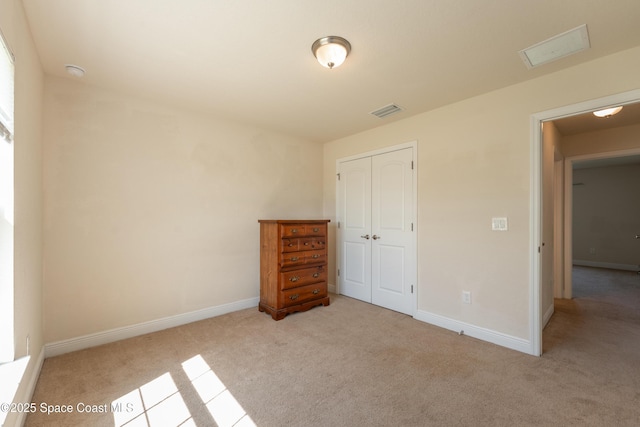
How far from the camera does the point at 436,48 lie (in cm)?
199

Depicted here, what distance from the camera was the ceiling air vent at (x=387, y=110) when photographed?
304 cm

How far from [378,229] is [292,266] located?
128 centimetres

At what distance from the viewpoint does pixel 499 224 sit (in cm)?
263

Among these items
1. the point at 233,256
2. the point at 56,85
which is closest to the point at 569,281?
the point at 233,256

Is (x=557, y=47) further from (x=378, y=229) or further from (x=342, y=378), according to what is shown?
(x=342, y=378)

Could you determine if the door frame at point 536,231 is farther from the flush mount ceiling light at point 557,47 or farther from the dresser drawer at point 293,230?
the dresser drawer at point 293,230

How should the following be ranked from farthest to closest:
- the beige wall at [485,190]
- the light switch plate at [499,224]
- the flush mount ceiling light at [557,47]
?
the light switch plate at [499,224], the beige wall at [485,190], the flush mount ceiling light at [557,47]

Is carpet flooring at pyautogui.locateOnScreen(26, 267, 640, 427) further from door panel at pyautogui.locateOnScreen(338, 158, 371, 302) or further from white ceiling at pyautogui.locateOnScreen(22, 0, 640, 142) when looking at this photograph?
white ceiling at pyautogui.locateOnScreen(22, 0, 640, 142)

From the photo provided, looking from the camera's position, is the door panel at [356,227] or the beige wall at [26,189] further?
the door panel at [356,227]

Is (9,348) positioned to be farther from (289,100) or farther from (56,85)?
(289,100)

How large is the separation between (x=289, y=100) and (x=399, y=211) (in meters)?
1.87

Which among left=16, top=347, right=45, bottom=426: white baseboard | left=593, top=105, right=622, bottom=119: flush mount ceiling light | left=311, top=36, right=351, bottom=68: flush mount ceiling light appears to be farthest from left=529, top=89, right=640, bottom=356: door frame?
left=16, top=347, right=45, bottom=426: white baseboard

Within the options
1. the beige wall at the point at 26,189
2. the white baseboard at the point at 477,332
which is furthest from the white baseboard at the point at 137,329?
the white baseboard at the point at 477,332

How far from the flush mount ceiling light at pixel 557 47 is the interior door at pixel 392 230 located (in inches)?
56.3
